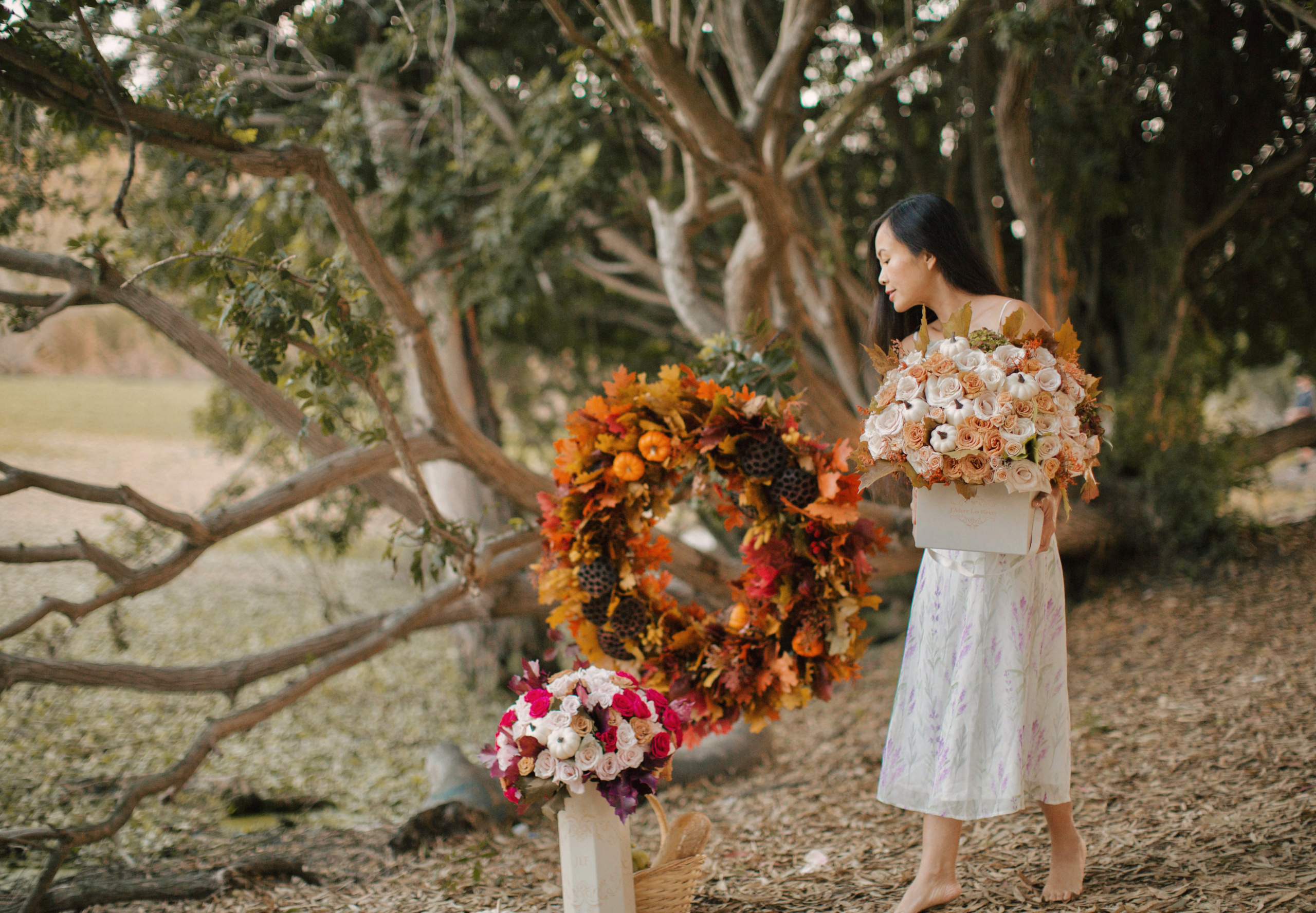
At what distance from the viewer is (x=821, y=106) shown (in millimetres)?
6281

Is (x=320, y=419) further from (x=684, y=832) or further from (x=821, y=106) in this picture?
(x=821, y=106)

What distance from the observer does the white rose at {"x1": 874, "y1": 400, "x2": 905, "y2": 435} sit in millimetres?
2201

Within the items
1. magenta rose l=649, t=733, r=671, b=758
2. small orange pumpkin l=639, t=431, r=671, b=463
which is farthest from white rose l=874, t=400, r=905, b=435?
magenta rose l=649, t=733, r=671, b=758

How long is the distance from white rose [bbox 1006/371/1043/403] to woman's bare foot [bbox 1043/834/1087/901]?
1316 mm

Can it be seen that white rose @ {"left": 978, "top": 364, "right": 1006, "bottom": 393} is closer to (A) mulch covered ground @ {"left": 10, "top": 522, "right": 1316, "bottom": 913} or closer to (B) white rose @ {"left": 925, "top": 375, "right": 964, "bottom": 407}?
(B) white rose @ {"left": 925, "top": 375, "right": 964, "bottom": 407}

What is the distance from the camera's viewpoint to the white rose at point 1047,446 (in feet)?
6.93

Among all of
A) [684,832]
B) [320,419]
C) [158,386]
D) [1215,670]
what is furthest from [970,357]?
[158,386]

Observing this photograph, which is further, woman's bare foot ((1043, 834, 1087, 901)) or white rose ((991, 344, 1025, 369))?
woman's bare foot ((1043, 834, 1087, 901))

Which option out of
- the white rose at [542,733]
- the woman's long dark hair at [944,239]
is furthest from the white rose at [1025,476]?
the white rose at [542,733]

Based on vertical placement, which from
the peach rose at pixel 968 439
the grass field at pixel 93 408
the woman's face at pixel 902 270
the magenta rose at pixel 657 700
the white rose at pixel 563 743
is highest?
the grass field at pixel 93 408

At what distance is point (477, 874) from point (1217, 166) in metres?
7.04

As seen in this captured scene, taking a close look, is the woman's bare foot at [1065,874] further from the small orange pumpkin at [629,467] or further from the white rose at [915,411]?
the small orange pumpkin at [629,467]

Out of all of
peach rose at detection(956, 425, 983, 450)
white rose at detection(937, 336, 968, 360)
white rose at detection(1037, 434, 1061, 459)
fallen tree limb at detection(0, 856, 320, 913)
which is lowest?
fallen tree limb at detection(0, 856, 320, 913)

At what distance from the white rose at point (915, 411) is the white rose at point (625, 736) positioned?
1.03m
